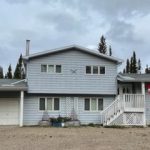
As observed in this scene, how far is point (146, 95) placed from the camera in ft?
94.5

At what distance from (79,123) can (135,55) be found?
137ft

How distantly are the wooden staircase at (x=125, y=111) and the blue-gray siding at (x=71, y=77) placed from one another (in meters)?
1.50

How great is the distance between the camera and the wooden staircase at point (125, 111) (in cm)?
2692

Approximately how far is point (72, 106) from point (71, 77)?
85.5 inches

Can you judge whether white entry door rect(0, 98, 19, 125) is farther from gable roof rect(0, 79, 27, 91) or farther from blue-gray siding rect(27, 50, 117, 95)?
blue-gray siding rect(27, 50, 117, 95)

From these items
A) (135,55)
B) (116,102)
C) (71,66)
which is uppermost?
(135,55)

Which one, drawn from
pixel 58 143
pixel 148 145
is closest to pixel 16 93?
pixel 58 143

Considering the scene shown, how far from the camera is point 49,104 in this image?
28.1m

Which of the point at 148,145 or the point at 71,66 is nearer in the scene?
the point at 148,145

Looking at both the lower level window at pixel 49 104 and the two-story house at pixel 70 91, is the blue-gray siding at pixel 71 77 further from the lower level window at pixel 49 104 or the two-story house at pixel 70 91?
the lower level window at pixel 49 104

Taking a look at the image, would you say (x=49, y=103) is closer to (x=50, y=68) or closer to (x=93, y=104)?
(x=50, y=68)

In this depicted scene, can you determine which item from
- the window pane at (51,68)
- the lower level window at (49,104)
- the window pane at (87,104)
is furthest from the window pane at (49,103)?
the window pane at (87,104)

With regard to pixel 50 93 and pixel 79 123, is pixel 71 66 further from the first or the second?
pixel 79 123

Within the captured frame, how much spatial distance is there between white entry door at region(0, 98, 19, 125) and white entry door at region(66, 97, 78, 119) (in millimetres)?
3812
